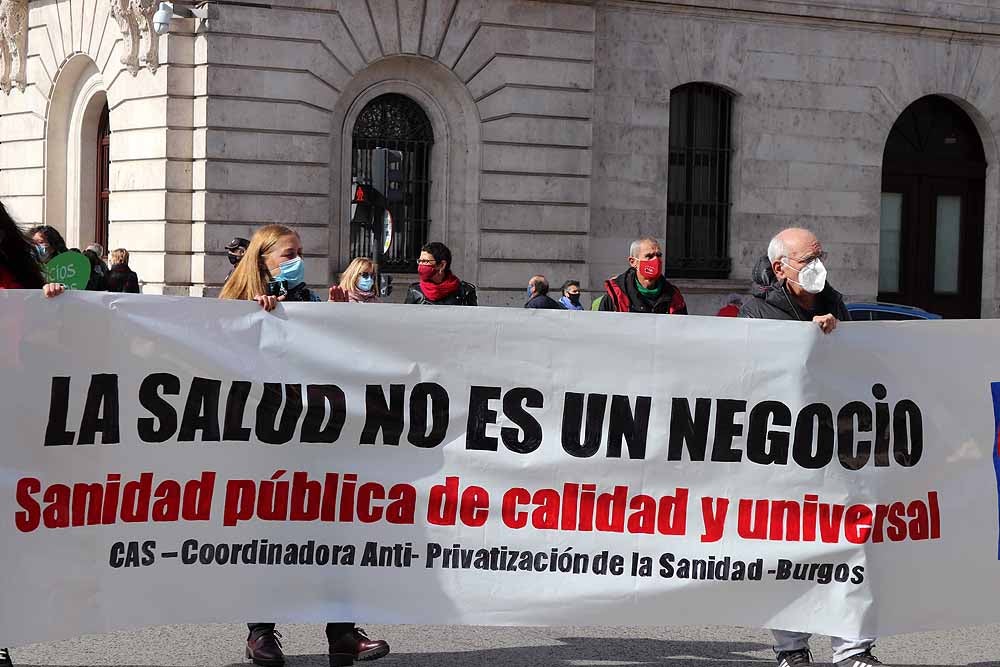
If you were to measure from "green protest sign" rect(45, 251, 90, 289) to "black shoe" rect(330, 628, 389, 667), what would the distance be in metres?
3.76

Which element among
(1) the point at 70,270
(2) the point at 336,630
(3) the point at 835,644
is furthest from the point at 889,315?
(2) the point at 336,630

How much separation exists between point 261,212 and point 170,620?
14.4m

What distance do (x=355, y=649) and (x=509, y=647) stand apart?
899 millimetres

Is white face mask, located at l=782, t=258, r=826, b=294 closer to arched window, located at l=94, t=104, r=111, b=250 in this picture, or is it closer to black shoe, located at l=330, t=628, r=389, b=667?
black shoe, located at l=330, t=628, r=389, b=667

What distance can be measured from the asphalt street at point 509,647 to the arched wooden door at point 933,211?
17713mm

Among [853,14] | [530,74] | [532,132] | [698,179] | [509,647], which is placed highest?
[853,14]

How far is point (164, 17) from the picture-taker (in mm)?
19188

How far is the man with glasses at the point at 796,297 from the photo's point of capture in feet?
20.5

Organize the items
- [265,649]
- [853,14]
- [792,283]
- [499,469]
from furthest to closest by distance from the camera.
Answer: [853,14]
[792,283]
[265,649]
[499,469]

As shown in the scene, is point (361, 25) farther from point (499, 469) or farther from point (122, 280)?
point (499, 469)

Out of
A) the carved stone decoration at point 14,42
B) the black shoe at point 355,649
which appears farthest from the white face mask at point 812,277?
the carved stone decoration at point 14,42

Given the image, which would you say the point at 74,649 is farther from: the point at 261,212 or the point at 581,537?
the point at 261,212

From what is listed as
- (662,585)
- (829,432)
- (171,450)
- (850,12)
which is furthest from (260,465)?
(850,12)

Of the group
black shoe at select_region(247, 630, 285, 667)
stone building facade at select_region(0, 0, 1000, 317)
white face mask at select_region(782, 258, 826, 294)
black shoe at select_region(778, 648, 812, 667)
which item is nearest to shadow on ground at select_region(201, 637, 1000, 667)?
black shoe at select_region(247, 630, 285, 667)
